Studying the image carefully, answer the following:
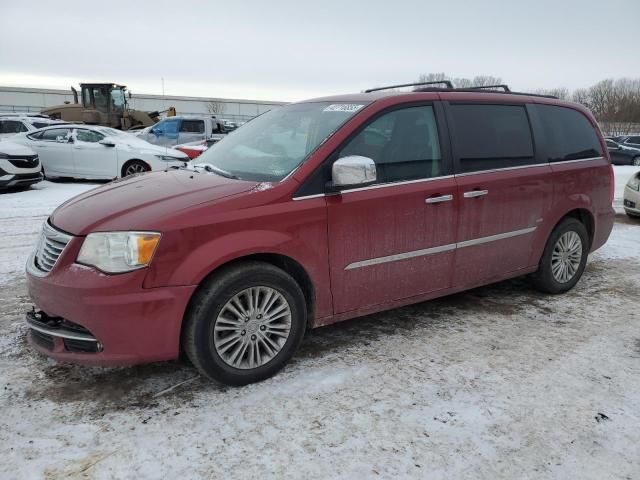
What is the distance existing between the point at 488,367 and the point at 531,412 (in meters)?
0.53

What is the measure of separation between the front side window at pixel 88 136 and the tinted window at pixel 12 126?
4714 mm

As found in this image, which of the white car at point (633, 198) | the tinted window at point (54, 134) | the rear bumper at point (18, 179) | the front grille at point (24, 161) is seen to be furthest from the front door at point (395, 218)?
the tinted window at point (54, 134)

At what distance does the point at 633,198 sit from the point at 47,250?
911 centimetres

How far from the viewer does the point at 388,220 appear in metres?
3.56

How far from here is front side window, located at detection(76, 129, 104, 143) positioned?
13.1 metres

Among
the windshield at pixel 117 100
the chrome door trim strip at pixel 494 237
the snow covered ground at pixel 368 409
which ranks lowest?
the snow covered ground at pixel 368 409

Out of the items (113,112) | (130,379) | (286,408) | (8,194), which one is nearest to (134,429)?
(130,379)

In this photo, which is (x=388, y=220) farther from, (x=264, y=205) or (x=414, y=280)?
(x=264, y=205)

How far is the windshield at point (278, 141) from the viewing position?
3477 mm

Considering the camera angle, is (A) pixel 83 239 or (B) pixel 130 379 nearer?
(A) pixel 83 239

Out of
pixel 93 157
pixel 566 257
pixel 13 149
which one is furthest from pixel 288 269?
pixel 93 157

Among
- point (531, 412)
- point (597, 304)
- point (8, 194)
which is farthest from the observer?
point (8, 194)

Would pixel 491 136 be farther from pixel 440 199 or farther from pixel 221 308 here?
pixel 221 308

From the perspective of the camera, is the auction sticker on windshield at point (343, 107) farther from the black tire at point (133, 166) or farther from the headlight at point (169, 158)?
the black tire at point (133, 166)
